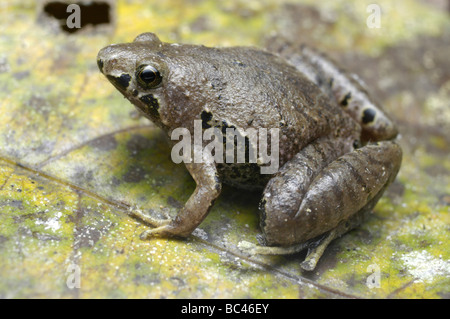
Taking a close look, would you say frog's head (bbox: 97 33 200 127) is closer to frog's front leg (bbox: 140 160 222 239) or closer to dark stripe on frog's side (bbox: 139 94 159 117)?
dark stripe on frog's side (bbox: 139 94 159 117)

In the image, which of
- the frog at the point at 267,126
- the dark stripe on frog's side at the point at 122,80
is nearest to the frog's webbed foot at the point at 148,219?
the frog at the point at 267,126

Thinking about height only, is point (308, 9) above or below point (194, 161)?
above

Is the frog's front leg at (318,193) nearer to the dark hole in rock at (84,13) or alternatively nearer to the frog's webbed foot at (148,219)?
the frog's webbed foot at (148,219)

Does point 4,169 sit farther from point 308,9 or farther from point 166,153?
point 308,9

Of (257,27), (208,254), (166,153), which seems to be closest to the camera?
(208,254)

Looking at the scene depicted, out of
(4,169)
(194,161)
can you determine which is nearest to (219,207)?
(194,161)

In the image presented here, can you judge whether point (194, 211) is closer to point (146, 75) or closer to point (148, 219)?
point (148, 219)

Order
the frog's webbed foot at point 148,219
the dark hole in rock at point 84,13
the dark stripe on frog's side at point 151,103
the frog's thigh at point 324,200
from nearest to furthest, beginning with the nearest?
1. the frog's thigh at point 324,200
2. the frog's webbed foot at point 148,219
3. the dark stripe on frog's side at point 151,103
4. the dark hole in rock at point 84,13
